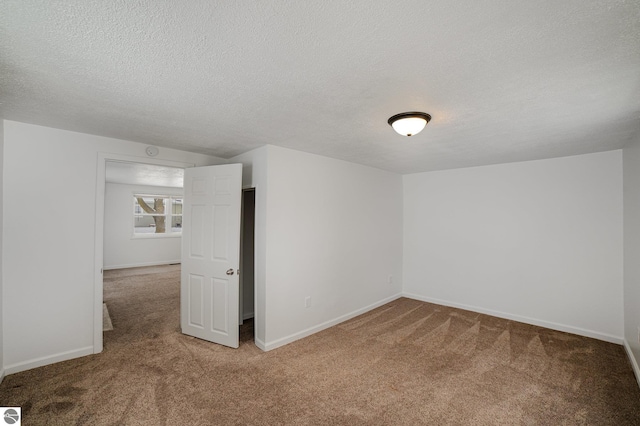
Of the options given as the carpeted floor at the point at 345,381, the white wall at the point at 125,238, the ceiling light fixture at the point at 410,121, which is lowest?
the carpeted floor at the point at 345,381

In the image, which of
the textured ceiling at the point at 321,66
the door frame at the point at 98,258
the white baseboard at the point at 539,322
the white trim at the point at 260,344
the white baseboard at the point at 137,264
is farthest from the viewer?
the white baseboard at the point at 137,264

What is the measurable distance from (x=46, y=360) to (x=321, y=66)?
377 centimetres

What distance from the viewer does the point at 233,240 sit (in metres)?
3.42

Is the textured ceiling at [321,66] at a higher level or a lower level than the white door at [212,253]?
higher

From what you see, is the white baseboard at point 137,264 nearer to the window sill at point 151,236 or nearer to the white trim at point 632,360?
the window sill at point 151,236

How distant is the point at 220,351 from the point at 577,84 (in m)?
3.92

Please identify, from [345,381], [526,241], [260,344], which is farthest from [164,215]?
[526,241]

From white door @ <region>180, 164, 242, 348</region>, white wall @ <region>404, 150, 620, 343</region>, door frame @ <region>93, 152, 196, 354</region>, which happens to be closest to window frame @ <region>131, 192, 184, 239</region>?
white door @ <region>180, 164, 242, 348</region>

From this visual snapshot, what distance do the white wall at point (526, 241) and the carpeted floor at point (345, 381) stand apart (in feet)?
1.55

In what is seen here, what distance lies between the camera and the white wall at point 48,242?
8.77 ft

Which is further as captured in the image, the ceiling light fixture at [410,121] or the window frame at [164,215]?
the window frame at [164,215]

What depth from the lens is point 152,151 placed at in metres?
3.41

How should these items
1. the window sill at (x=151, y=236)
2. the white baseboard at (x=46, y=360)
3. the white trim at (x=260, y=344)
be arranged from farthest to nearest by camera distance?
the window sill at (x=151, y=236) → the white trim at (x=260, y=344) → the white baseboard at (x=46, y=360)

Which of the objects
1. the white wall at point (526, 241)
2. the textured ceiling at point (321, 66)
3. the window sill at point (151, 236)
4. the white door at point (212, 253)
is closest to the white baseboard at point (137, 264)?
the window sill at point (151, 236)
